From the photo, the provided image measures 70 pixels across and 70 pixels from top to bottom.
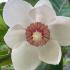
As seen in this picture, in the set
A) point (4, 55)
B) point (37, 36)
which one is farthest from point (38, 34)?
point (4, 55)

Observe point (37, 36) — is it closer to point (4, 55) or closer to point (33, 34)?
point (33, 34)

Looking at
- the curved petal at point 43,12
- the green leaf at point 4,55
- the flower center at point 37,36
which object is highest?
the curved petal at point 43,12

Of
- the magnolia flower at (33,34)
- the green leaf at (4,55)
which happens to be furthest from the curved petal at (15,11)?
the green leaf at (4,55)

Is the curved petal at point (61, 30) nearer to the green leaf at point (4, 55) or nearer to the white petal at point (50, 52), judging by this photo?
the white petal at point (50, 52)

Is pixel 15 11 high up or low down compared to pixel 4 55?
up

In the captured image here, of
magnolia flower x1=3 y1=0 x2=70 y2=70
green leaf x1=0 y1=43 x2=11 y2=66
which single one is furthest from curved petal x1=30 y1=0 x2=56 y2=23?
green leaf x1=0 y1=43 x2=11 y2=66

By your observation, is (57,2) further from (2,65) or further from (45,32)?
→ (2,65)

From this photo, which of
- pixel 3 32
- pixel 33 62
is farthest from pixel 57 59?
pixel 3 32

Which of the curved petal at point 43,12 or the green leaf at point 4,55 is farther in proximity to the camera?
the green leaf at point 4,55
